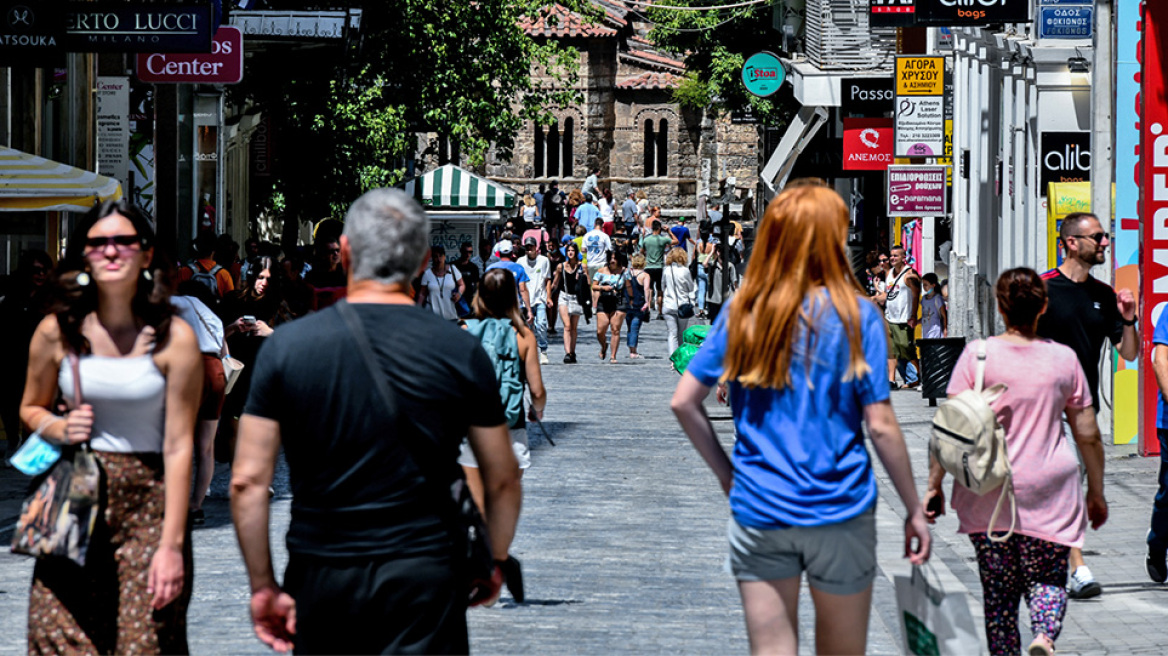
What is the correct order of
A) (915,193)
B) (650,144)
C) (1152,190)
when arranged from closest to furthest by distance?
(1152,190) → (915,193) → (650,144)

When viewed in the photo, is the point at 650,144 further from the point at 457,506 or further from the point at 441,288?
the point at 457,506

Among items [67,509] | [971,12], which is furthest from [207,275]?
[67,509]

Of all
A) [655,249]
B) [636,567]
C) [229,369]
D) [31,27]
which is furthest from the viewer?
[655,249]

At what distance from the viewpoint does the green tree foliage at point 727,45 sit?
47.9 m

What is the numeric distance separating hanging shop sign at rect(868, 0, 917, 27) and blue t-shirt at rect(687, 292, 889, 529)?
49.0 feet

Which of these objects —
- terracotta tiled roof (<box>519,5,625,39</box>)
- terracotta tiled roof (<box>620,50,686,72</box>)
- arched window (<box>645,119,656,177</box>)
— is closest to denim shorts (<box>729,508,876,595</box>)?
terracotta tiled roof (<box>519,5,625,39</box>)

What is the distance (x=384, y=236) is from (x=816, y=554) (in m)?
1.40

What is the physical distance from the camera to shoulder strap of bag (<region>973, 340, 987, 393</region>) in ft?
21.7

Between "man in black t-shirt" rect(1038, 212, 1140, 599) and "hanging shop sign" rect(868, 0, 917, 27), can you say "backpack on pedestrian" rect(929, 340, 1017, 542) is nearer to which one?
"man in black t-shirt" rect(1038, 212, 1140, 599)

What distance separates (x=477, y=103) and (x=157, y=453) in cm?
3068

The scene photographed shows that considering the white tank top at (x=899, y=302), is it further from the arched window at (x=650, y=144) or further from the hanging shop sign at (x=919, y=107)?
the arched window at (x=650, y=144)

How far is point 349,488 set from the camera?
14.4 ft

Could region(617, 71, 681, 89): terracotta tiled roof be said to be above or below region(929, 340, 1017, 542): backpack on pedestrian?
above

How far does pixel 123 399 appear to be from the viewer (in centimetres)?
509
